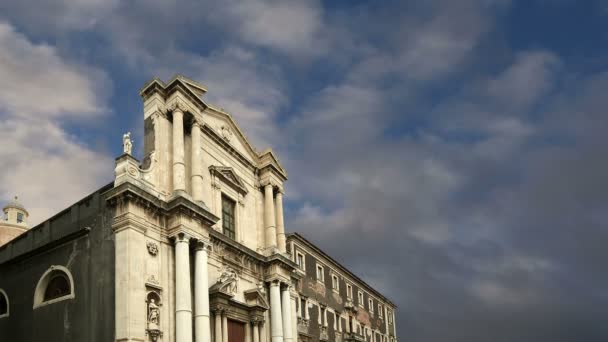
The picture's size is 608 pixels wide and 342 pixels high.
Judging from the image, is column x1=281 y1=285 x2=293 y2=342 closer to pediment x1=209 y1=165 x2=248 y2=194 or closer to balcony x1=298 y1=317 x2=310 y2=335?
pediment x1=209 y1=165 x2=248 y2=194

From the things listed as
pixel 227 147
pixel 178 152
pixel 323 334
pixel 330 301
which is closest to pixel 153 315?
pixel 178 152

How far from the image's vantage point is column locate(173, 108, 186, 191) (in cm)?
2139

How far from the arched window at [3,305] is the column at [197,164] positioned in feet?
25.7

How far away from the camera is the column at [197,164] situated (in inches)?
869

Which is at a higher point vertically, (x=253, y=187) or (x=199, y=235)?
(x=253, y=187)

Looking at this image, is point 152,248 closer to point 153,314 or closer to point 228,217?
point 153,314

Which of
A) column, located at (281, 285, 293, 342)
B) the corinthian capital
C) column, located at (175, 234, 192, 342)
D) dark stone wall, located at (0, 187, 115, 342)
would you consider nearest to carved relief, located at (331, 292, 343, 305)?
column, located at (281, 285, 293, 342)

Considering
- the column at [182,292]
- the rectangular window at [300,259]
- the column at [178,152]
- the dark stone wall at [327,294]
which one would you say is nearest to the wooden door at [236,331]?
the column at [182,292]

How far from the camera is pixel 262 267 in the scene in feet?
86.5

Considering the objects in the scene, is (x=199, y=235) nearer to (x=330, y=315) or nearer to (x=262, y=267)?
(x=262, y=267)

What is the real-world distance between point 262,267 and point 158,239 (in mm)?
7523

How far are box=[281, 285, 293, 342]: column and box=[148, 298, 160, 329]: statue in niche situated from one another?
8644mm

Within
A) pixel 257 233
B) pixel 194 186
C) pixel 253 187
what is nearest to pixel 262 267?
pixel 257 233

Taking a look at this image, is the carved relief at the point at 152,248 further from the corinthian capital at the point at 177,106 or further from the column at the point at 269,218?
the column at the point at 269,218
